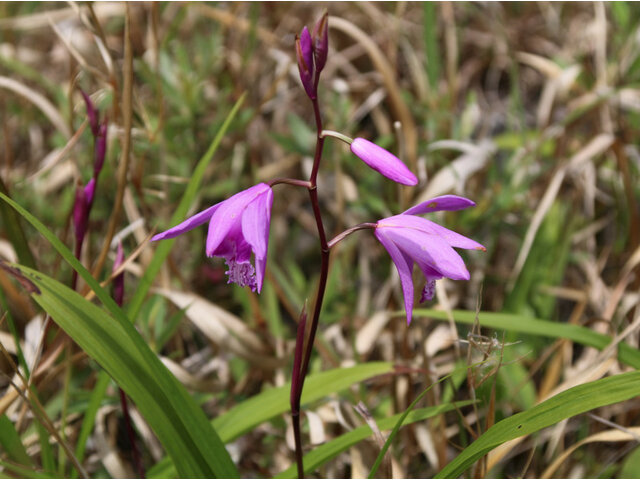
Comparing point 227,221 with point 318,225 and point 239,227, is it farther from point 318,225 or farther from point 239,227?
point 318,225

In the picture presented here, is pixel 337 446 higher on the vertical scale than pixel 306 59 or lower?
lower

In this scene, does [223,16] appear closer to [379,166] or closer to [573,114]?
[573,114]

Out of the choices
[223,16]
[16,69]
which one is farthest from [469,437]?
[16,69]

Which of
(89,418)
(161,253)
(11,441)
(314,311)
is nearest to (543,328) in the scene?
(314,311)

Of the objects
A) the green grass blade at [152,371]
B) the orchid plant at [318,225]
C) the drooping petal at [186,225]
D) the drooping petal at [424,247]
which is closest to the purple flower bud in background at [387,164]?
the orchid plant at [318,225]

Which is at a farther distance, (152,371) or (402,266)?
(152,371)

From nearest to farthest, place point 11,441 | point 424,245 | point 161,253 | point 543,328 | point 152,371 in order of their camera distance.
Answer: point 424,245, point 152,371, point 11,441, point 161,253, point 543,328

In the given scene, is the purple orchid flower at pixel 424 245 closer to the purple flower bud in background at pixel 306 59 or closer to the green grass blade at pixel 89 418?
the purple flower bud in background at pixel 306 59
